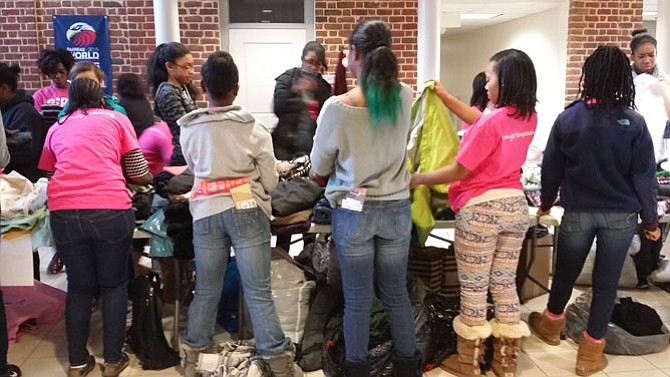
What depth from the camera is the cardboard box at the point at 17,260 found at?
2646 mm

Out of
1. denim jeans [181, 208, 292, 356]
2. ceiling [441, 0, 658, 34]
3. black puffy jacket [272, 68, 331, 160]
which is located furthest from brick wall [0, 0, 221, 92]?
denim jeans [181, 208, 292, 356]

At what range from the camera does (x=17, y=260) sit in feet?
8.74

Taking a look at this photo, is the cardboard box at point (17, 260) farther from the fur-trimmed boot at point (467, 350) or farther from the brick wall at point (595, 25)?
the brick wall at point (595, 25)

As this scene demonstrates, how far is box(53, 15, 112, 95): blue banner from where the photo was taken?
20.1 feet

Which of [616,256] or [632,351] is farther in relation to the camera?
[632,351]

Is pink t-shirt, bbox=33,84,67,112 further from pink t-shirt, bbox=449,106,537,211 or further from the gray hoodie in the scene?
pink t-shirt, bbox=449,106,537,211

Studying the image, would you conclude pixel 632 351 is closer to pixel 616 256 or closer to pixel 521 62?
pixel 616 256

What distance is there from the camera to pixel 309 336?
9.11 ft

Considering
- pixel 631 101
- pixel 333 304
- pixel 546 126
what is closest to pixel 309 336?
pixel 333 304

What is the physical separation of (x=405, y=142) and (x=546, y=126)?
5.52m

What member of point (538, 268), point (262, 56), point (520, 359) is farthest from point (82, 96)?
point (262, 56)

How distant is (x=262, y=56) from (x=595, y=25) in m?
3.83

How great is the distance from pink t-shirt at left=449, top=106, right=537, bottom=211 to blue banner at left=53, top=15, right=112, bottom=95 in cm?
479

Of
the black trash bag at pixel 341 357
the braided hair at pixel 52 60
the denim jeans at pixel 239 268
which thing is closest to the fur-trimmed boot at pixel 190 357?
the denim jeans at pixel 239 268
